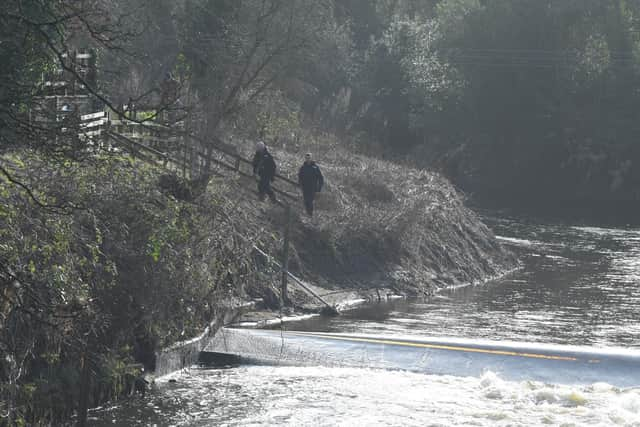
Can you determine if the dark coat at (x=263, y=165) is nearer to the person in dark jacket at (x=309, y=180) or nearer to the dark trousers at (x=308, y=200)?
the person in dark jacket at (x=309, y=180)

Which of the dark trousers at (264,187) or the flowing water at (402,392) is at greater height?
the dark trousers at (264,187)

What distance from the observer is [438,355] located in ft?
58.1

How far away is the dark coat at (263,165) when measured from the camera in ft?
89.5

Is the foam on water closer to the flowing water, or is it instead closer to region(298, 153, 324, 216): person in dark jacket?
the flowing water

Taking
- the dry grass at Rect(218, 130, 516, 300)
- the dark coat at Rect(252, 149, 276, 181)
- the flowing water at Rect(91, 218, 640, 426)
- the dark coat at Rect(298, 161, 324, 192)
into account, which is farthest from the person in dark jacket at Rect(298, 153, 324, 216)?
the flowing water at Rect(91, 218, 640, 426)

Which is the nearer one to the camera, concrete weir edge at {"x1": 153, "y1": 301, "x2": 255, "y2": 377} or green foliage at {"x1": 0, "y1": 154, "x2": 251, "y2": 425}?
green foliage at {"x1": 0, "y1": 154, "x2": 251, "y2": 425}

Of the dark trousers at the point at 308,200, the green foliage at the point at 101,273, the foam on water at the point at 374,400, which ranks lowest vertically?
the foam on water at the point at 374,400

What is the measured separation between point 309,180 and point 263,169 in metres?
1.18

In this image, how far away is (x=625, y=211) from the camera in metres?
52.0

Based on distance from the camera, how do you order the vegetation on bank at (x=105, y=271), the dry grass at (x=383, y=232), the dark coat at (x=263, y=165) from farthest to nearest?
the dark coat at (x=263, y=165)
the dry grass at (x=383, y=232)
the vegetation on bank at (x=105, y=271)

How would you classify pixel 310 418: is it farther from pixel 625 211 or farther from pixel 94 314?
pixel 625 211

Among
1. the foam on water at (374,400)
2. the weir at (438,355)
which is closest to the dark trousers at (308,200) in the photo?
the weir at (438,355)

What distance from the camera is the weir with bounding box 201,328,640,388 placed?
55.0ft

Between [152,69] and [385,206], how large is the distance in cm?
1969
